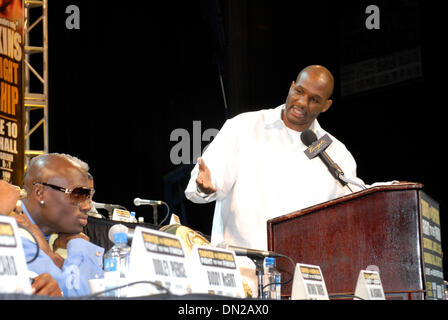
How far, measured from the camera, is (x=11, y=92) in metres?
5.94

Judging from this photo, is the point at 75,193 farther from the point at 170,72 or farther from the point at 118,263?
the point at 170,72

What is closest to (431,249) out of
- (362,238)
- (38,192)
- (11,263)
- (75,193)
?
(362,238)

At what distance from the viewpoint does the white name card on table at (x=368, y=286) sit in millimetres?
1996

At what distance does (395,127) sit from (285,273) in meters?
3.95

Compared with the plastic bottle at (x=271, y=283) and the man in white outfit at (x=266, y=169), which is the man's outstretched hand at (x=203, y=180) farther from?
the plastic bottle at (x=271, y=283)

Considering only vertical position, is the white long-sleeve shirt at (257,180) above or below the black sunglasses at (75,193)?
above

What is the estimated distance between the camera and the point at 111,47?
7.42m

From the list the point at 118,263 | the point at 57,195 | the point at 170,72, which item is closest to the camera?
the point at 118,263

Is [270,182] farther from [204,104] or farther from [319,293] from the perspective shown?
[204,104]

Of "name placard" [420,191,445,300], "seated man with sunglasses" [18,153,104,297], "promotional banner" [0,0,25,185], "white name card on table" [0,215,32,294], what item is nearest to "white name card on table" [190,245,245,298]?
"white name card on table" [0,215,32,294]

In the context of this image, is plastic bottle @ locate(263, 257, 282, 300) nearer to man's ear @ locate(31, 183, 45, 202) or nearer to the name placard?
the name placard

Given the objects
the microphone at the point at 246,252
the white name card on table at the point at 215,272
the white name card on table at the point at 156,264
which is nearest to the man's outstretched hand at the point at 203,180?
the microphone at the point at 246,252

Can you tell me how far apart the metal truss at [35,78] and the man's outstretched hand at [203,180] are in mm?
3896

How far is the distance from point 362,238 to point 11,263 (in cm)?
145
